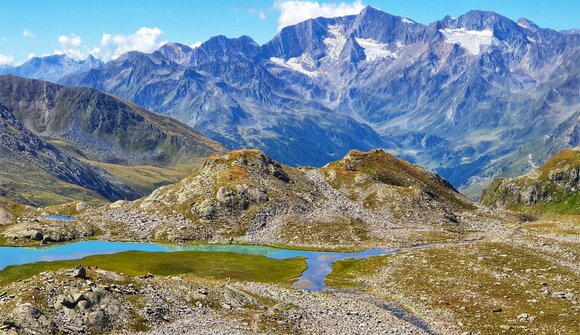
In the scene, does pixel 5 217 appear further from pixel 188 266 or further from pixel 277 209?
pixel 277 209

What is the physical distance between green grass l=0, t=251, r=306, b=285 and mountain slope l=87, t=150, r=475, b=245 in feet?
76.9

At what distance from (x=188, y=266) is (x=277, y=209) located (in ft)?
168

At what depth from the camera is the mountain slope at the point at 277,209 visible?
14812cm

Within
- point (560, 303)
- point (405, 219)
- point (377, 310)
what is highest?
point (405, 219)

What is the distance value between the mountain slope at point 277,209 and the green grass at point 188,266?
23.4 meters

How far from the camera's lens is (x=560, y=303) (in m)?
71.1

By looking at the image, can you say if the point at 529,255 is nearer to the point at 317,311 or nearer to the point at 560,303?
the point at 560,303

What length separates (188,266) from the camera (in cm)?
11069

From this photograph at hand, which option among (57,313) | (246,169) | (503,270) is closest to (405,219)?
(246,169)

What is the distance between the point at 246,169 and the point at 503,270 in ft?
332

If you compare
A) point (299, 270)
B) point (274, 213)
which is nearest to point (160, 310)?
point (299, 270)

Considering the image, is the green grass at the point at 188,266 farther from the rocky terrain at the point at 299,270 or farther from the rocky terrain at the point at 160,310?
the rocky terrain at the point at 160,310

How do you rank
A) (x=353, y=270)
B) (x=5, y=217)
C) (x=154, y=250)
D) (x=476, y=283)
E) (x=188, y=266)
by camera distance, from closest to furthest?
(x=476, y=283) → (x=353, y=270) → (x=188, y=266) → (x=154, y=250) → (x=5, y=217)

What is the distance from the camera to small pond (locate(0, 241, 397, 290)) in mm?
116206
